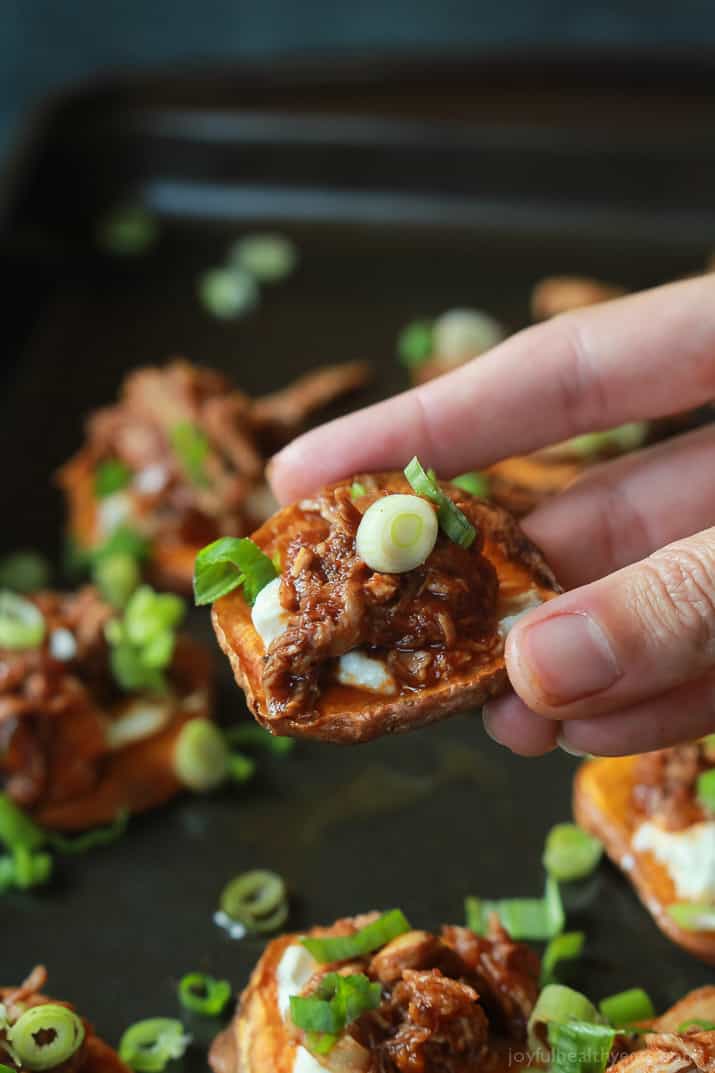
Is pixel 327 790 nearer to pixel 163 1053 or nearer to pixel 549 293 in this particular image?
pixel 163 1053

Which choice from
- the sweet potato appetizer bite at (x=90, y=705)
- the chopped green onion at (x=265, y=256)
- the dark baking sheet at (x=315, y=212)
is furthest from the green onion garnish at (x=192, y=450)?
the chopped green onion at (x=265, y=256)

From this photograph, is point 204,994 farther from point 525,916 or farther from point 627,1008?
point 627,1008

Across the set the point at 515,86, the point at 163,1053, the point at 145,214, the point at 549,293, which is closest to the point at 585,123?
the point at 515,86

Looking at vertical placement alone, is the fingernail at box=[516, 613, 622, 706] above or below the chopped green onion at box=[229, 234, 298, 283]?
below

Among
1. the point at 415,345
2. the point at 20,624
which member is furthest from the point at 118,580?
the point at 415,345

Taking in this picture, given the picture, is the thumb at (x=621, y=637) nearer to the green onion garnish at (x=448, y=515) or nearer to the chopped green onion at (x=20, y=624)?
the green onion garnish at (x=448, y=515)

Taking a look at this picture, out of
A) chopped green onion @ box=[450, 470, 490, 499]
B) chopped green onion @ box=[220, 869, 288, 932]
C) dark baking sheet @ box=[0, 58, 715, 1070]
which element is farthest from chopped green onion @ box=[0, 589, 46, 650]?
chopped green onion @ box=[450, 470, 490, 499]

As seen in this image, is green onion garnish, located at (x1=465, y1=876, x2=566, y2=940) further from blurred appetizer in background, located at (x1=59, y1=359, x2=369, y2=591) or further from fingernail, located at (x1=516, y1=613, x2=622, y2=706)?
blurred appetizer in background, located at (x1=59, y1=359, x2=369, y2=591)
